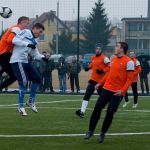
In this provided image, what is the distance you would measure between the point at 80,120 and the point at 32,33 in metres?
2.66

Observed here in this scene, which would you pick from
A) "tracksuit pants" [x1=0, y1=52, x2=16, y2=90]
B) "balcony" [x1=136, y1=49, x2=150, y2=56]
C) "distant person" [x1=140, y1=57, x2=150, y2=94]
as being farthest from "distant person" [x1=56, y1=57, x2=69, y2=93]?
"tracksuit pants" [x1=0, y1=52, x2=16, y2=90]

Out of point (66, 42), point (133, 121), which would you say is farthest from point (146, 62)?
point (133, 121)

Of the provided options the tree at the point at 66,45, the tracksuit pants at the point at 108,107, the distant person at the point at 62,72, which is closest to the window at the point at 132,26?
A: the tree at the point at 66,45

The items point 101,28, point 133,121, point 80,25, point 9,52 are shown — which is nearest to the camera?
point 9,52

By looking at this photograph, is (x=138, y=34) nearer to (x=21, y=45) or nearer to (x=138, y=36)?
(x=138, y=36)

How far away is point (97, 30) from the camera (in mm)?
33219

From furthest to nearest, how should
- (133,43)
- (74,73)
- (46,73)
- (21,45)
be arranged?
(133,43)
(74,73)
(46,73)
(21,45)

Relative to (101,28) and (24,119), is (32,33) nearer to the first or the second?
(24,119)

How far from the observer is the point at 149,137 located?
38.0 feet

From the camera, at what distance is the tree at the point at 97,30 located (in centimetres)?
3075

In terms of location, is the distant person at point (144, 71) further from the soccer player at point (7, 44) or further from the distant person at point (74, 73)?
the soccer player at point (7, 44)

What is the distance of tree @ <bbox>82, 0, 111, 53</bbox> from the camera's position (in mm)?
30750

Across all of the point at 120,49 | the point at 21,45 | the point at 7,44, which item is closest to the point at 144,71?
the point at 7,44

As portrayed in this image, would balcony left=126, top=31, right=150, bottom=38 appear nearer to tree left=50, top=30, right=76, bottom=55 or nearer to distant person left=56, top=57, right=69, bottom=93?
tree left=50, top=30, right=76, bottom=55
